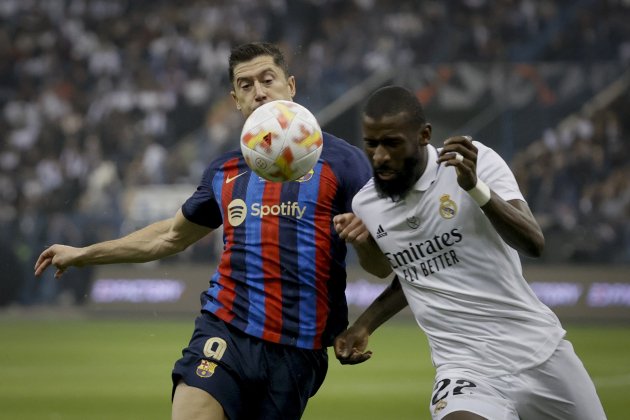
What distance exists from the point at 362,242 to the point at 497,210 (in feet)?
2.49

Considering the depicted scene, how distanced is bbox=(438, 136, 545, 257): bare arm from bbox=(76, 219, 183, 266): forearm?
1.98m

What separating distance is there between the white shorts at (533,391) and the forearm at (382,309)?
1.84 ft

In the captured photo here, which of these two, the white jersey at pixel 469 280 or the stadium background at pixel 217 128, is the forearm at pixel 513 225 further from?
the stadium background at pixel 217 128

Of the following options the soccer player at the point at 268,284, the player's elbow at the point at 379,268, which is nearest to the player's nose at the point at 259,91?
the soccer player at the point at 268,284

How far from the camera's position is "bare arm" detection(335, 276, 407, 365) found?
5121 millimetres

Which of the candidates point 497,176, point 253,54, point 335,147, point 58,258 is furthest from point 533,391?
point 58,258

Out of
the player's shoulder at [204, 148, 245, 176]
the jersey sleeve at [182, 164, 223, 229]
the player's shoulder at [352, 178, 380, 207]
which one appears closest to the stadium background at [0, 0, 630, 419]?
the jersey sleeve at [182, 164, 223, 229]

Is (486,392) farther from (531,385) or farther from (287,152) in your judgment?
(287,152)

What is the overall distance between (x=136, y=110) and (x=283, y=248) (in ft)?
60.2

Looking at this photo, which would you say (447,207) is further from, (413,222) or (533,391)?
(533,391)

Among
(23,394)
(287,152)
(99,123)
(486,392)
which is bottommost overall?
(23,394)

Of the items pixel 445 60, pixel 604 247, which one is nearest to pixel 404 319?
→ pixel 604 247

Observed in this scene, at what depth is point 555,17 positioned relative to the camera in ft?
76.5

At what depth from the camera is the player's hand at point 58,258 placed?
18.9ft
